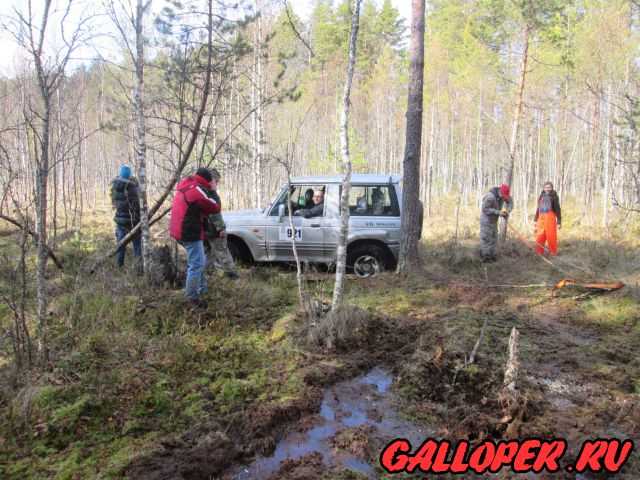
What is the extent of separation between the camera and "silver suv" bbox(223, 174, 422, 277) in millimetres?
7312

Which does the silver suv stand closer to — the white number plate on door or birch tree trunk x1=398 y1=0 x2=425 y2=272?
the white number plate on door

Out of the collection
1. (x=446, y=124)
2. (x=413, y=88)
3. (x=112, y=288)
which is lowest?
(x=112, y=288)

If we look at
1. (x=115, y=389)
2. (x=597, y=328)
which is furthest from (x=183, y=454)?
(x=597, y=328)

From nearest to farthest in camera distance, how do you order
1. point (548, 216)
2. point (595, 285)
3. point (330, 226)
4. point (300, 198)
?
point (595, 285), point (330, 226), point (300, 198), point (548, 216)

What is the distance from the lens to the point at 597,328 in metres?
5.29

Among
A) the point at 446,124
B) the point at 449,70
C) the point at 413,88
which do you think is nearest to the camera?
the point at 413,88

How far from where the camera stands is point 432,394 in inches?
140

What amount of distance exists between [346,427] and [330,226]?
14.9 feet

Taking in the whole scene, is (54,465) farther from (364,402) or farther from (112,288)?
(112,288)

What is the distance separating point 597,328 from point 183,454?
5168 mm

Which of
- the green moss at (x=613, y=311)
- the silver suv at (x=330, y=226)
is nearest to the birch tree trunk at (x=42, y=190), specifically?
the silver suv at (x=330, y=226)

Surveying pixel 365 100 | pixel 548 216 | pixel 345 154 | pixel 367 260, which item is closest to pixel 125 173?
pixel 345 154

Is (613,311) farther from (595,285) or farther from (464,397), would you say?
(464,397)

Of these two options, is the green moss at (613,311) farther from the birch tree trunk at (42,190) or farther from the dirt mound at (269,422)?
the birch tree trunk at (42,190)
